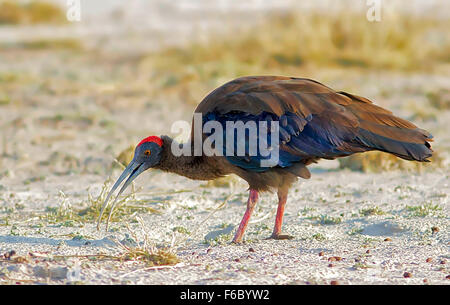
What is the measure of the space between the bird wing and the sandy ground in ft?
2.40

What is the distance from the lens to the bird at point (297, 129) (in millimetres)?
6004

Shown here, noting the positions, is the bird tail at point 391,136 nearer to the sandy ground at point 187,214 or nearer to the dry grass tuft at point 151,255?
the sandy ground at point 187,214

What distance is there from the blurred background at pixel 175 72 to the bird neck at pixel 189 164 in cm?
207

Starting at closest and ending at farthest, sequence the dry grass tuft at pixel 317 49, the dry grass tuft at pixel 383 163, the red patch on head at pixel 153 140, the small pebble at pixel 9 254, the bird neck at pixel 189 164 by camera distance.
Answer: the small pebble at pixel 9 254, the bird neck at pixel 189 164, the red patch on head at pixel 153 140, the dry grass tuft at pixel 383 163, the dry grass tuft at pixel 317 49

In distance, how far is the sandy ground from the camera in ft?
17.3

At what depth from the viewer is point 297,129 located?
6.06 meters

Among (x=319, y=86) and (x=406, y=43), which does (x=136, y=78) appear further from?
(x=319, y=86)

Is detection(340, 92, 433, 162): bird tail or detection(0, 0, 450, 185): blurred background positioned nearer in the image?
detection(340, 92, 433, 162): bird tail

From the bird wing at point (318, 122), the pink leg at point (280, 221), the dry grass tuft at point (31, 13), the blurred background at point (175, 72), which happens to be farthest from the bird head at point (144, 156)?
the dry grass tuft at point (31, 13)

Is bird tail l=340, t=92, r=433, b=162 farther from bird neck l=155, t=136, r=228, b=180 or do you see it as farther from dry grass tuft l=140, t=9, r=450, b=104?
dry grass tuft l=140, t=9, r=450, b=104

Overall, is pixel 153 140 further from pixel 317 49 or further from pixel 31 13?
pixel 31 13

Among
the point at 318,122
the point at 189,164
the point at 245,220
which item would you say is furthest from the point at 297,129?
the point at 189,164

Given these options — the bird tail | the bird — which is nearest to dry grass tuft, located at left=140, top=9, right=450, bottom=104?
the bird

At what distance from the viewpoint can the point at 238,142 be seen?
6102 mm
